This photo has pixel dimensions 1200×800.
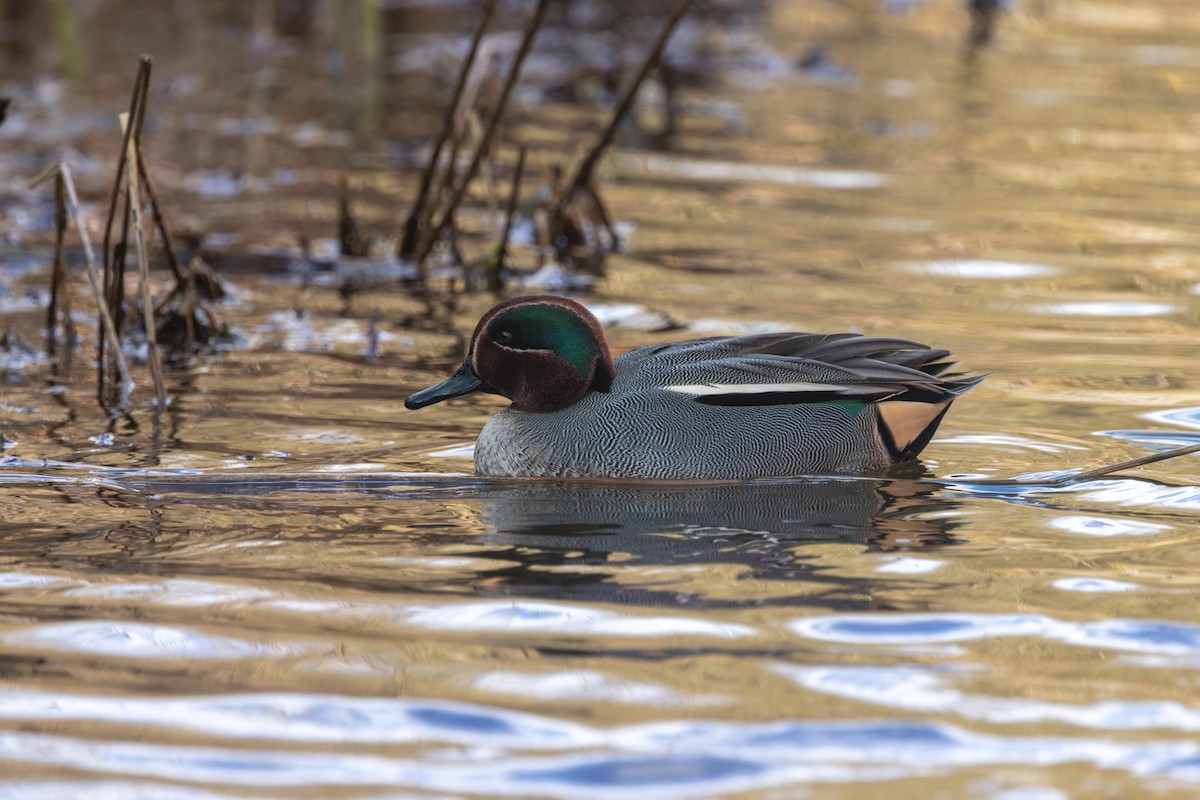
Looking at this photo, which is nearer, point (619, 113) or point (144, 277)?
point (144, 277)

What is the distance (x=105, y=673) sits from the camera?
388cm

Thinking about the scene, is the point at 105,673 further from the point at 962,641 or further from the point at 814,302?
the point at 814,302

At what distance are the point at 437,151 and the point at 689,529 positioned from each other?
3538 millimetres

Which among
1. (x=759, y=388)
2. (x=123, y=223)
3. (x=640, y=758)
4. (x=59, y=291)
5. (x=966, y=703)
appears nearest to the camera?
(x=640, y=758)

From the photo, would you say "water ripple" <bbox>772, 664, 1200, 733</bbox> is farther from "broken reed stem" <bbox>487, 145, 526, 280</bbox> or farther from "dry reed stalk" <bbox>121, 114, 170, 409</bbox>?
"broken reed stem" <bbox>487, 145, 526, 280</bbox>

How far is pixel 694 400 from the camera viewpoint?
5.34 m

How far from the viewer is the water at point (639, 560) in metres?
3.48

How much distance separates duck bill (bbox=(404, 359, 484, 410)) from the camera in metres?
5.54

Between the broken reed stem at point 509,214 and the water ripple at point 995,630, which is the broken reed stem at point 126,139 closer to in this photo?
the broken reed stem at point 509,214

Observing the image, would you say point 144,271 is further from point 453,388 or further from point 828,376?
point 828,376

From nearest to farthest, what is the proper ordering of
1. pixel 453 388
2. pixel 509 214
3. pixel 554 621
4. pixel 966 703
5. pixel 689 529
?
pixel 966 703
pixel 554 621
pixel 689 529
pixel 453 388
pixel 509 214

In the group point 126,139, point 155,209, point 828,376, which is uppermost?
point 126,139

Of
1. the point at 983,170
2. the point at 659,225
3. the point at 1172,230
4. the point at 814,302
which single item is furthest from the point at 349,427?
the point at 983,170

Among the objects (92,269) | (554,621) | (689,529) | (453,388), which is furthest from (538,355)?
(92,269)
